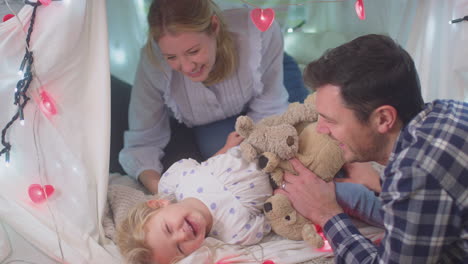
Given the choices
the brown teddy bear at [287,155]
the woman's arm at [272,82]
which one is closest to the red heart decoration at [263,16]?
the woman's arm at [272,82]

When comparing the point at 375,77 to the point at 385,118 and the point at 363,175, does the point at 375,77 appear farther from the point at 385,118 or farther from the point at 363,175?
the point at 363,175

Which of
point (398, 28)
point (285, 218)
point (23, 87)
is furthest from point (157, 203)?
point (398, 28)

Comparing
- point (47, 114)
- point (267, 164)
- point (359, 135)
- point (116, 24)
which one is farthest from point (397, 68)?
point (116, 24)

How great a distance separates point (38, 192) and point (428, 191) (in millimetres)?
1012

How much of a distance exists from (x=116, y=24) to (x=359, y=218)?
4.46ft

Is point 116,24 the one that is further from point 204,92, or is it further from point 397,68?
point 397,68

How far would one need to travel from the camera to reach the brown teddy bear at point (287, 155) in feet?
4.17

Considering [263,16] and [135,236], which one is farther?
[263,16]

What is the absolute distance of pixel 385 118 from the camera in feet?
3.27

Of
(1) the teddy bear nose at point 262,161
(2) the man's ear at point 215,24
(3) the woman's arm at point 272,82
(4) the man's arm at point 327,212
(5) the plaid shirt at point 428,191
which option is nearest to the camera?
(5) the plaid shirt at point 428,191

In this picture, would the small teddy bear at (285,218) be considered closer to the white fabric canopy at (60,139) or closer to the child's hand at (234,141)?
the child's hand at (234,141)

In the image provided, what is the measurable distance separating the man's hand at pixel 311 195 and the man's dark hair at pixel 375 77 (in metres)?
0.34

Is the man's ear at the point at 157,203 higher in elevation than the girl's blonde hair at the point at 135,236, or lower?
higher

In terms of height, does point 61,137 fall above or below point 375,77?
below
